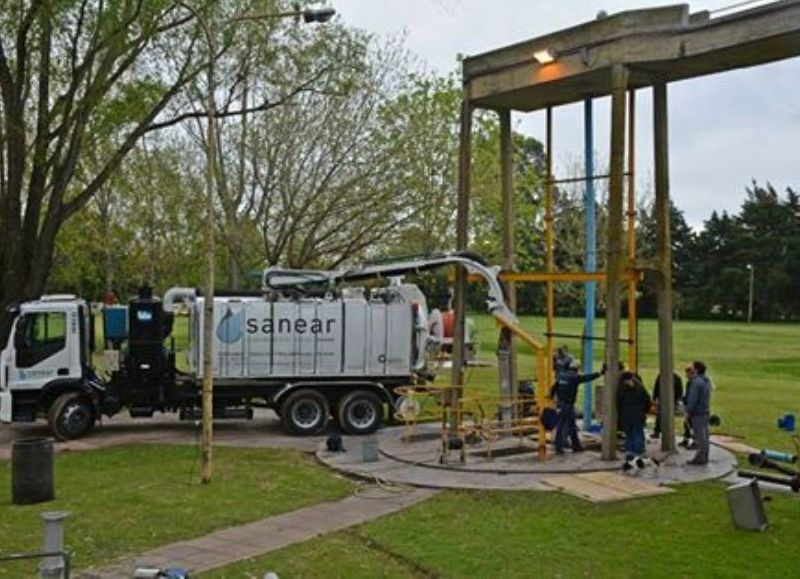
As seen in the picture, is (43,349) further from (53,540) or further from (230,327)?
(53,540)

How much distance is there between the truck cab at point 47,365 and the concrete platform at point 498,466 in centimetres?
569

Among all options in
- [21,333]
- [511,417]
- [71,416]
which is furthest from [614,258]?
[21,333]

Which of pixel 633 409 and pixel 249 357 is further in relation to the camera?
pixel 249 357

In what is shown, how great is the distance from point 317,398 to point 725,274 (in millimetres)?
76311

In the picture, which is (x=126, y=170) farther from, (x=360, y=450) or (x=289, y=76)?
(x=360, y=450)

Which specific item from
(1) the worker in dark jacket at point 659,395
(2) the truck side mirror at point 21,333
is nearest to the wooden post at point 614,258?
(1) the worker in dark jacket at point 659,395

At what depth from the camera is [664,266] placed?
16812 mm

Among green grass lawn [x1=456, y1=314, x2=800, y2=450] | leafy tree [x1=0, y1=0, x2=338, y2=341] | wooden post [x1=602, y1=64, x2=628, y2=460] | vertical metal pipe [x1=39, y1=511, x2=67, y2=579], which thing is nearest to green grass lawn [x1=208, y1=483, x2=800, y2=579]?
vertical metal pipe [x1=39, y1=511, x2=67, y2=579]

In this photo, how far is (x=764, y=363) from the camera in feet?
155

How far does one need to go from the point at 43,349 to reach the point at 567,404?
10.7 metres

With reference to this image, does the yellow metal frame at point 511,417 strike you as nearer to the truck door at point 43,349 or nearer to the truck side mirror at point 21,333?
the truck door at point 43,349

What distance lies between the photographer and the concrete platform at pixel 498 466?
14.7m

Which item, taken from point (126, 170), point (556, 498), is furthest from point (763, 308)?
point (556, 498)

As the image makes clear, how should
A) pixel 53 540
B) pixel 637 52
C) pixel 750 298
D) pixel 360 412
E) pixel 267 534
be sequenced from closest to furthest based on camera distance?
pixel 53 540 < pixel 267 534 < pixel 637 52 < pixel 360 412 < pixel 750 298
